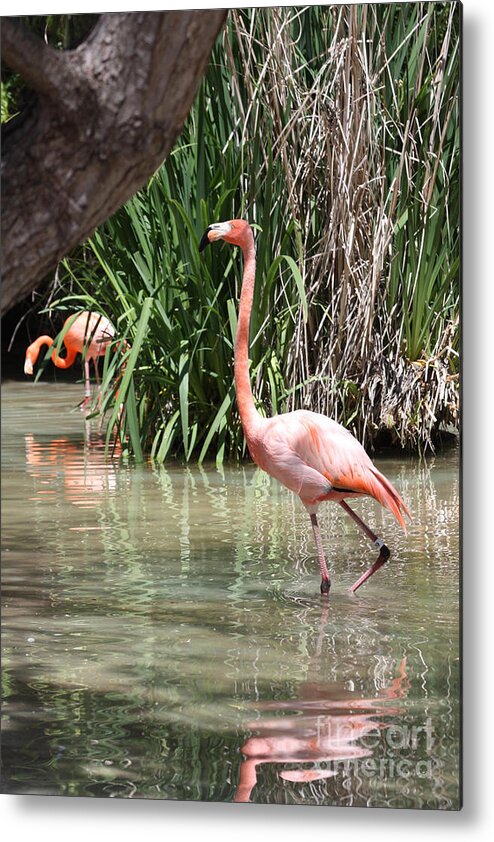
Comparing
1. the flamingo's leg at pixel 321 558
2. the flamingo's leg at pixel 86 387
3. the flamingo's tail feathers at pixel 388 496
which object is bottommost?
the flamingo's leg at pixel 321 558

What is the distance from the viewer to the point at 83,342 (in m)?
3.26

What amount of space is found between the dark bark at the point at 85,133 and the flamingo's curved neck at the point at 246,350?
134 centimetres

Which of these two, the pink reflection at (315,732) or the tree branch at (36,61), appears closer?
the tree branch at (36,61)

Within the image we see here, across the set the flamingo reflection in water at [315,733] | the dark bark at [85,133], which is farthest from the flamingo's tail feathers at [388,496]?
the dark bark at [85,133]

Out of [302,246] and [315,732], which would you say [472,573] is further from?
[302,246]

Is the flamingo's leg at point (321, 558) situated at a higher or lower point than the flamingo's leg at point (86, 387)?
lower

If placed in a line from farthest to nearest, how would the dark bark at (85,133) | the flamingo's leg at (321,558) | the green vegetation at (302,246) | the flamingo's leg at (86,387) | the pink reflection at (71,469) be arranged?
the pink reflection at (71,469) → the flamingo's leg at (86,387) → the flamingo's leg at (321,558) → the green vegetation at (302,246) → the dark bark at (85,133)

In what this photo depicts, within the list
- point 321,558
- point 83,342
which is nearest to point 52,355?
point 83,342

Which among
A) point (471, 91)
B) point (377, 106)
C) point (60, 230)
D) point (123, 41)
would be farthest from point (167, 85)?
point (377, 106)

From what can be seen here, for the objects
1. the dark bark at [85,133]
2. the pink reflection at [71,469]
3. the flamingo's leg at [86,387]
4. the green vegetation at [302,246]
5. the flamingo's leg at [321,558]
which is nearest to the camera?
the dark bark at [85,133]

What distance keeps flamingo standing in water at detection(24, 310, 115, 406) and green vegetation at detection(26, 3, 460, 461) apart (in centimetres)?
4

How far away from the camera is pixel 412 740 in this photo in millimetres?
2766

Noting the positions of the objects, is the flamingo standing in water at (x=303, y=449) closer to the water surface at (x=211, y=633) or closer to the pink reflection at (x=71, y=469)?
the water surface at (x=211, y=633)

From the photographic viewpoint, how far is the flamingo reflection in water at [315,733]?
278 cm
